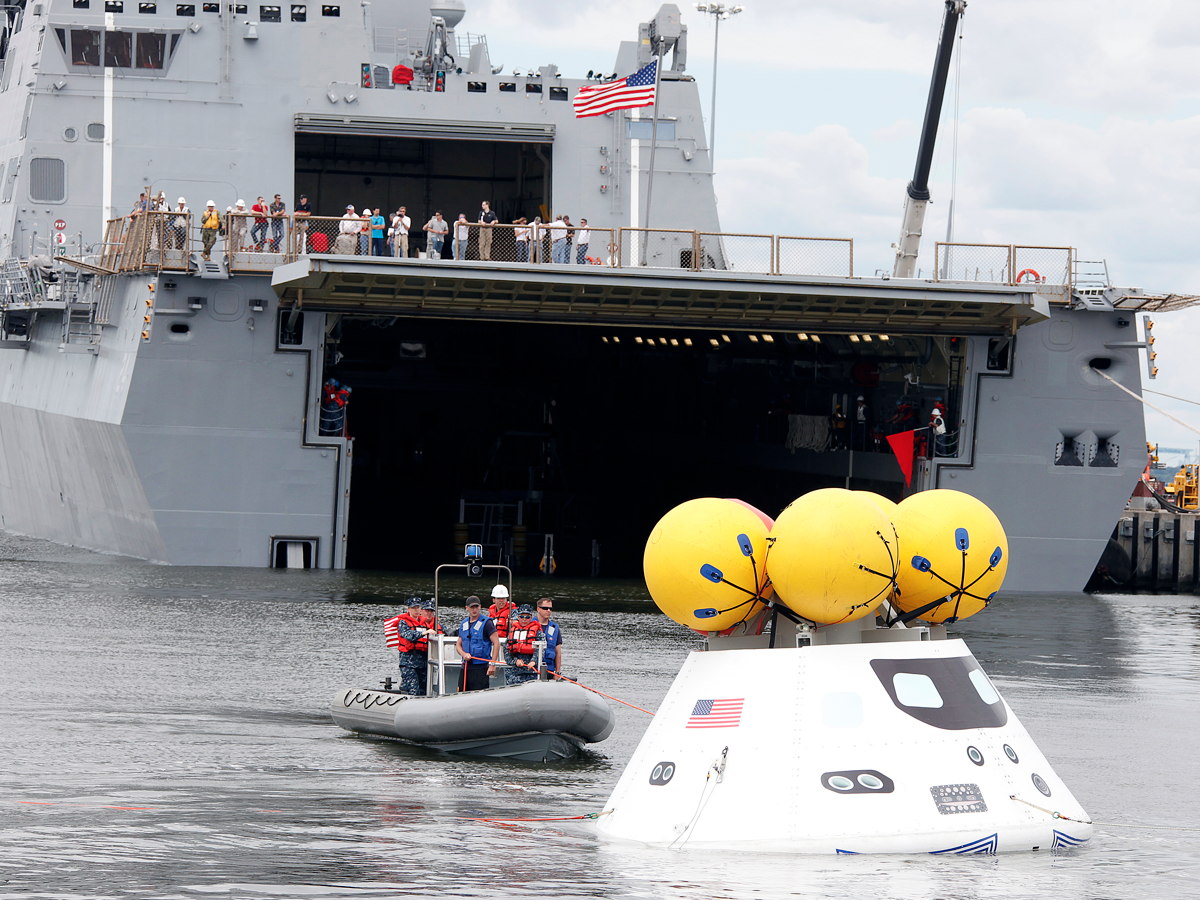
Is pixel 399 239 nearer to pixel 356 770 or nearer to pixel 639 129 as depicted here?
pixel 639 129

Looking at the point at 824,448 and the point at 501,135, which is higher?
the point at 501,135

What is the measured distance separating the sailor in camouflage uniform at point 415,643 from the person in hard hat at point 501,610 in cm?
68

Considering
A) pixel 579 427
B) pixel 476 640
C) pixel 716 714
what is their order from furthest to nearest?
pixel 579 427 → pixel 476 640 → pixel 716 714

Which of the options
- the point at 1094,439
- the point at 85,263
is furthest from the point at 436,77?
the point at 1094,439

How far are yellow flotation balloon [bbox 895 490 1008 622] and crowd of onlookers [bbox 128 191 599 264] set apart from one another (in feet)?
69.1

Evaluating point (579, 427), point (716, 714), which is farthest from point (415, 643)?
point (579, 427)

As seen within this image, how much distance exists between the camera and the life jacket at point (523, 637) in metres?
20.3

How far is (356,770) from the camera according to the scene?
61.1ft

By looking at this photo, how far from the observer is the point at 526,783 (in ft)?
59.9

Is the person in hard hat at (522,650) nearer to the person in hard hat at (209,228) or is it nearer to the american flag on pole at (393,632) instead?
the american flag on pole at (393,632)

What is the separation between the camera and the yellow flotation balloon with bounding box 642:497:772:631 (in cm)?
1375

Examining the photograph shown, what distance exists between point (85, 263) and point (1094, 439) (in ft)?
70.3

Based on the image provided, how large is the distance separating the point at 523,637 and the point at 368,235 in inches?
667

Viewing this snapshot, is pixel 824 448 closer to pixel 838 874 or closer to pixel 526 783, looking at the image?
pixel 526 783
